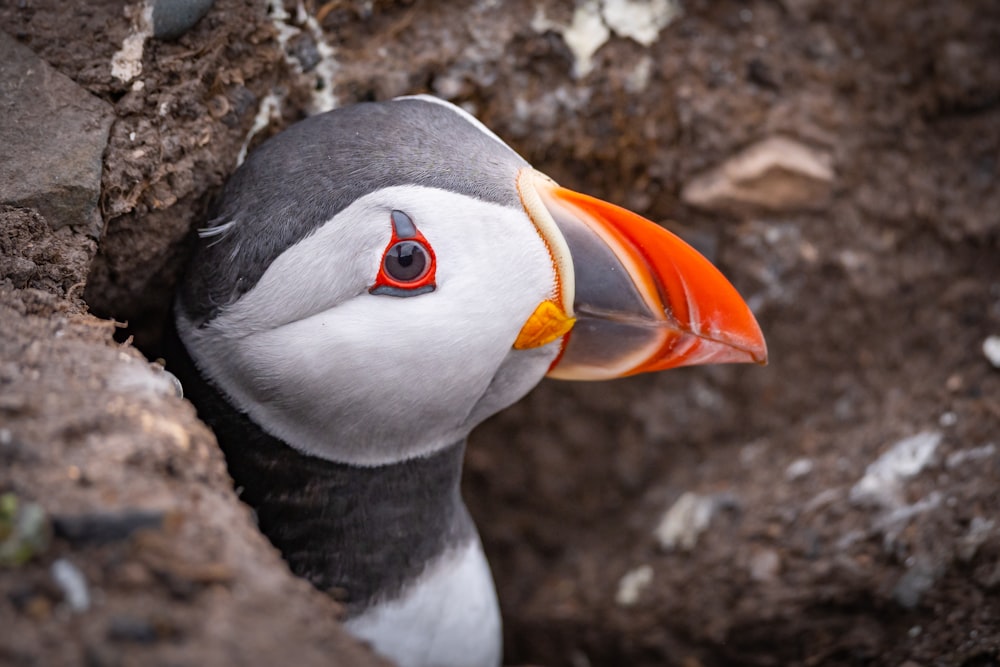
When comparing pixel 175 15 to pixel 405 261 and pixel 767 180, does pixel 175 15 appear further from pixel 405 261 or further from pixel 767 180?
pixel 767 180

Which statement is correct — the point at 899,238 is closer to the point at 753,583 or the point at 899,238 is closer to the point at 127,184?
the point at 753,583

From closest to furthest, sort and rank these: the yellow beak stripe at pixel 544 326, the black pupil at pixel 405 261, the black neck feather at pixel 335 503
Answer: the black pupil at pixel 405 261
the yellow beak stripe at pixel 544 326
the black neck feather at pixel 335 503

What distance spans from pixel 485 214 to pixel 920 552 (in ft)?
5.97

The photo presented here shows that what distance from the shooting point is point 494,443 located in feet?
13.5

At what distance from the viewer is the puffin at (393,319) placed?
2244mm

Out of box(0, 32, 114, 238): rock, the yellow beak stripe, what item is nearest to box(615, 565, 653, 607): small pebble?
the yellow beak stripe

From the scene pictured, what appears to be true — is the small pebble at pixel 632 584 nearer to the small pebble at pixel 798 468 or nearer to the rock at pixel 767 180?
the small pebble at pixel 798 468

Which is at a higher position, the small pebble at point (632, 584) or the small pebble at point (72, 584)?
the small pebble at point (72, 584)

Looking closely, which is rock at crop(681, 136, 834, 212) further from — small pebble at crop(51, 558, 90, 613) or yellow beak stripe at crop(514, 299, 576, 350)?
small pebble at crop(51, 558, 90, 613)

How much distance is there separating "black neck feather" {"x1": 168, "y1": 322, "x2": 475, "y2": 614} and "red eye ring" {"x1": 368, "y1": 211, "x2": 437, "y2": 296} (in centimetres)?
61

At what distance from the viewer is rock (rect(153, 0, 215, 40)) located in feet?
8.66

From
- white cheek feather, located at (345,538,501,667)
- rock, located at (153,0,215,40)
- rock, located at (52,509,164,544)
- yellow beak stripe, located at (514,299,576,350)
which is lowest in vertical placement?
white cheek feather, located at (345,538,501,667)

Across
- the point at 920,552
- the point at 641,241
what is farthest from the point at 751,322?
the point at 920,552

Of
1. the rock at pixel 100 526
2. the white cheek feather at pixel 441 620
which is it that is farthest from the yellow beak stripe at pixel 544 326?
the rock at pixel 100 526
